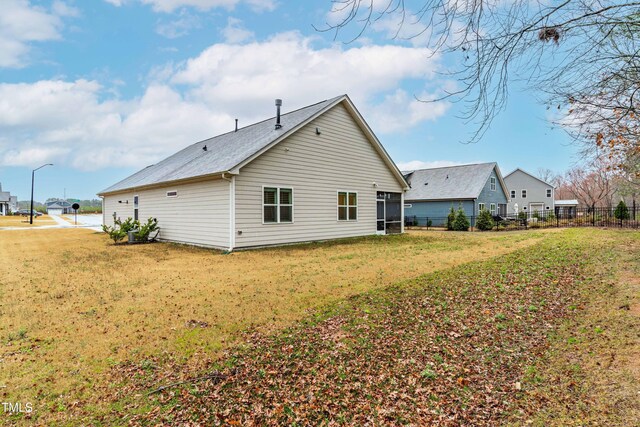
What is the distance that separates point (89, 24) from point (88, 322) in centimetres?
1015

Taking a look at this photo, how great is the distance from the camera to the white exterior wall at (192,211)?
12.0 m

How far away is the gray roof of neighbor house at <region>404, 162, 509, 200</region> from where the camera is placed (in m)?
28.3

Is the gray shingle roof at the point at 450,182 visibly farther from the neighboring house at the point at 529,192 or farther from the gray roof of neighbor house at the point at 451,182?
the neighboring house at the point at 529,192

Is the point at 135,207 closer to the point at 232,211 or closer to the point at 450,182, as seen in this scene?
the point at 232,211

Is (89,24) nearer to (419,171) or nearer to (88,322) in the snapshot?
(88,322)

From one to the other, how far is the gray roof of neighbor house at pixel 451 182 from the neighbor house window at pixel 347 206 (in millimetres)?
15556

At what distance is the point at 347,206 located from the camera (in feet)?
51.1

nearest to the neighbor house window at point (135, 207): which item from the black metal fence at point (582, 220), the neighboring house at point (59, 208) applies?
the black metal fence at point (582, 220)

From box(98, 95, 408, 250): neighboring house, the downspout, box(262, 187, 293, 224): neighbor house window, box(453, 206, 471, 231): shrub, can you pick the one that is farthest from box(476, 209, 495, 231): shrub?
the downspout

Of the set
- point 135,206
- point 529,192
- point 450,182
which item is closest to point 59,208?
point 135,206

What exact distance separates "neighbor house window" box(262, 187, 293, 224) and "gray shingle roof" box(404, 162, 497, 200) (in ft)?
64.4

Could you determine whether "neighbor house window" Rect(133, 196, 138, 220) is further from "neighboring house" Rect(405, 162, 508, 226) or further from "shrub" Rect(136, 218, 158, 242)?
"neighboring house" Rect(405, 162, 508, 226)

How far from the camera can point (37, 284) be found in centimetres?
707

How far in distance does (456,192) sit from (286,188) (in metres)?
20.7
